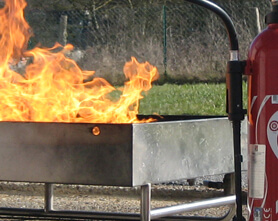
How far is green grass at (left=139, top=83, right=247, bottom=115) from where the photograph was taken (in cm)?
1038

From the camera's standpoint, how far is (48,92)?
3779mm

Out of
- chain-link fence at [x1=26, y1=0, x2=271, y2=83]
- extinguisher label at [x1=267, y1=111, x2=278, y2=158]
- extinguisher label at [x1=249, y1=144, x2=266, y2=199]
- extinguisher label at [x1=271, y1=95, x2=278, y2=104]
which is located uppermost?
chain-link fence at [x1=26, y1=0, x2=271, y2=83]

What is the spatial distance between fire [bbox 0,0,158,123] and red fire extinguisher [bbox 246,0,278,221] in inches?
49.3

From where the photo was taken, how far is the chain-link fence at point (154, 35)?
43.6 ft

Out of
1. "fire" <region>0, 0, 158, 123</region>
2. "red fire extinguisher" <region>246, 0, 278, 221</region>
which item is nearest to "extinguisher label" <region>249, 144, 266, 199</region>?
"red fire extinguisher" <region>246, 0, 278, 221</region>

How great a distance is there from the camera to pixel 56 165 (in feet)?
9.95

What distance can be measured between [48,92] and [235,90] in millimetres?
1459

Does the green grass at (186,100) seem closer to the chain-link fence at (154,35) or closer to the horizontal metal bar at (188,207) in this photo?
the chain-link fence at (154,35)

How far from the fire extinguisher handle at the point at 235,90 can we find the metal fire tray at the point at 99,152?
48 centimetres

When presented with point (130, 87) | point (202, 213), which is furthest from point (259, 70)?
point (202, 213)

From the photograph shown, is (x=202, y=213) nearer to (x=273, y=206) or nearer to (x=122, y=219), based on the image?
(x=122, y=219)

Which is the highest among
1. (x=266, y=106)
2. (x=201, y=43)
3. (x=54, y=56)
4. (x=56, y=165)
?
(x=201, y=43)

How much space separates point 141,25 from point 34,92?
1130cm

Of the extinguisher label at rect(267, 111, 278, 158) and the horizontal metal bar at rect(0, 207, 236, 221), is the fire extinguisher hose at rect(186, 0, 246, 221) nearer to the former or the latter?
the extinguisher label at rect(267, 111, 278, 158)
